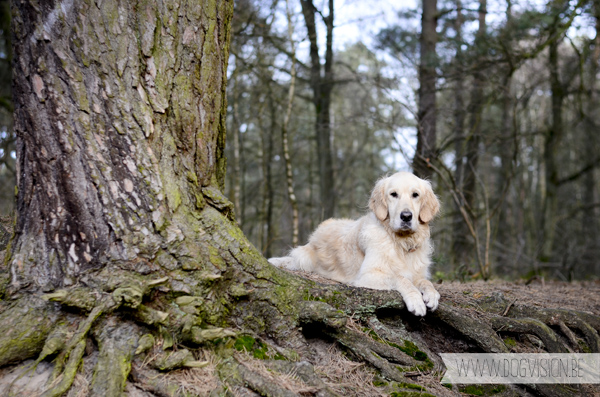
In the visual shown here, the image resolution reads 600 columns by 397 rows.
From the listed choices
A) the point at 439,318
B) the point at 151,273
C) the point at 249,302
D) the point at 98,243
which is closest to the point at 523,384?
the point at 439,318

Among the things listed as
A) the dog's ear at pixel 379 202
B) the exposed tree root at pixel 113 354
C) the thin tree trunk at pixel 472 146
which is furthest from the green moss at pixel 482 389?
the thin tree trunk at pixel 472 146

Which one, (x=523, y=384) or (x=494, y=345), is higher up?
(x=494, y=345)

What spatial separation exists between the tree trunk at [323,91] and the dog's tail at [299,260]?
5.41m

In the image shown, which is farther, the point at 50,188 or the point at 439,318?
the point at 439,318

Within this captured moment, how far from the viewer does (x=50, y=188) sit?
2320mm

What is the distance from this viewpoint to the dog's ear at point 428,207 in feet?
14.0

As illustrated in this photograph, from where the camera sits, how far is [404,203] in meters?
4.14

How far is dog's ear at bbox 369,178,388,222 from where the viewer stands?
14.1ft

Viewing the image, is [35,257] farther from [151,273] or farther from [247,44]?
[247,44]

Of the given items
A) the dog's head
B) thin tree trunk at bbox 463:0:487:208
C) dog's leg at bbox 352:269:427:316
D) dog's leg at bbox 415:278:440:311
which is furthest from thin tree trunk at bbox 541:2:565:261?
dog's leg at bbox 415:278:440:311

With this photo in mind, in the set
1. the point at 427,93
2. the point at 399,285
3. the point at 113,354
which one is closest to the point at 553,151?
the point at 427,93

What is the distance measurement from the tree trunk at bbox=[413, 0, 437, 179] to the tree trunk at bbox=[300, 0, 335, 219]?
8.39ft

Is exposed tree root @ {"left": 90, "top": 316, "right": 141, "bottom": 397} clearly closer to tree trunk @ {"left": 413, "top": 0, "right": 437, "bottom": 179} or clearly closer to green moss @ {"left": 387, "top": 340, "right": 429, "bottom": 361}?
green moss @ {"left": 387, "top": 340, "right": 429, "bottom": 361}

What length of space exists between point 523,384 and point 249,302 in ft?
7.00
